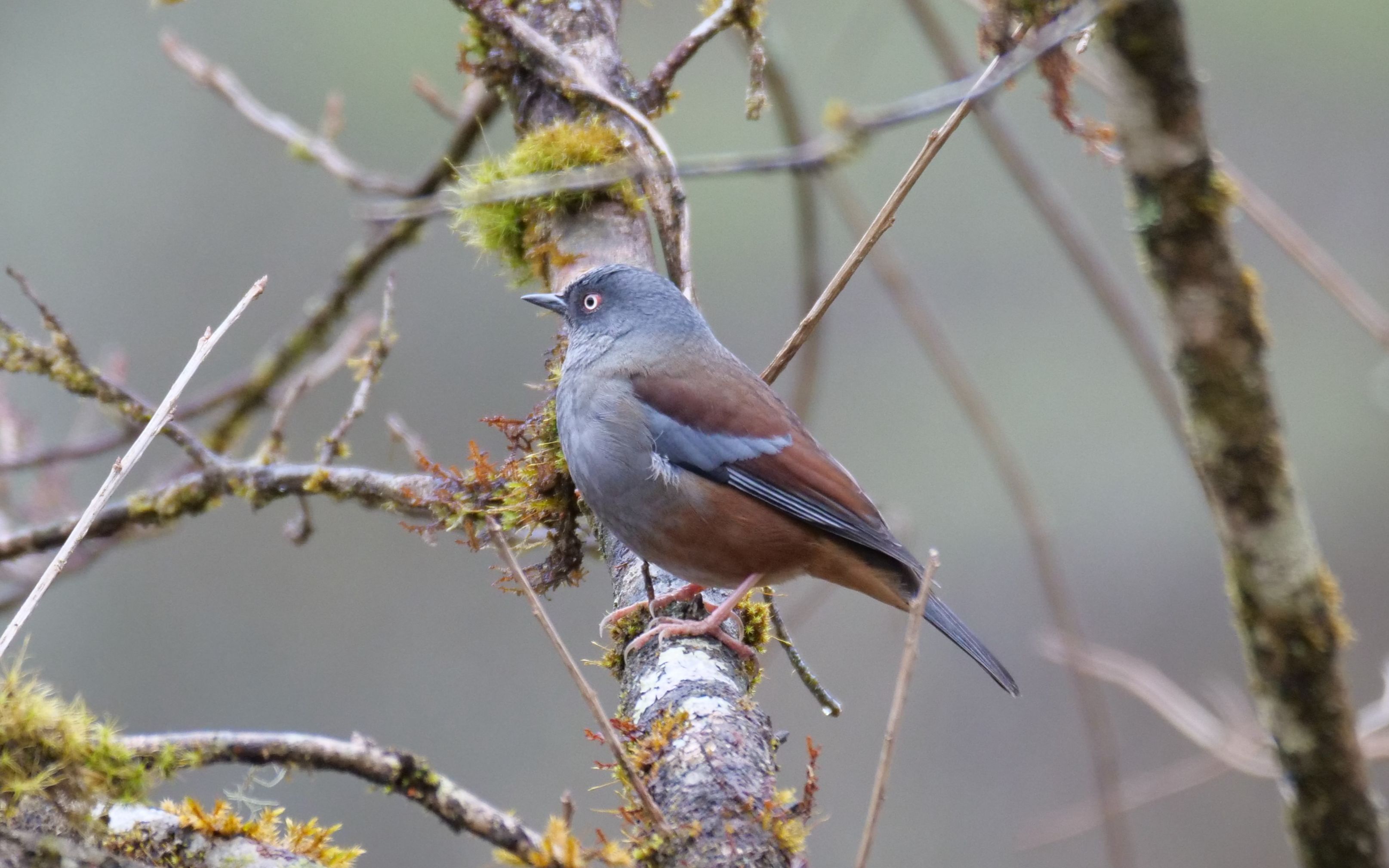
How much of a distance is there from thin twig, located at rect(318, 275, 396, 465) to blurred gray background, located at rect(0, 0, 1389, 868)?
444 cm

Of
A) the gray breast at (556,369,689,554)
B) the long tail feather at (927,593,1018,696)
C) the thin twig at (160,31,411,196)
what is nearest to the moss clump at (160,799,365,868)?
the gray breast at (556,369,689,554)

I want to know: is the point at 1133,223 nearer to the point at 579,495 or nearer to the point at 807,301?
the point at 579,495

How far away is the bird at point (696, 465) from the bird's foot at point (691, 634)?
0.32 m

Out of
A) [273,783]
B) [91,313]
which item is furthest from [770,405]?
[91,313]

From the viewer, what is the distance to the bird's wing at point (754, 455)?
11.8 feet

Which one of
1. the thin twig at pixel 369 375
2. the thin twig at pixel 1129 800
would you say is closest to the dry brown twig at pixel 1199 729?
the thin twig at pixel 1129 800

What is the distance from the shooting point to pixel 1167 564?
27.1 ft

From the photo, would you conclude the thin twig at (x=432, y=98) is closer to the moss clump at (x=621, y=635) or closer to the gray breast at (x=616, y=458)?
the gray breast at (x=616, y=458)

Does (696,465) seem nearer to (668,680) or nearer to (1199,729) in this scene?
(668,680)

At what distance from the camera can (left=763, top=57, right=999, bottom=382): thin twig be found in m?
2.16

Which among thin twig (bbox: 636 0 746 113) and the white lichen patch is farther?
thin twig (bbox: 636 0 746 113)

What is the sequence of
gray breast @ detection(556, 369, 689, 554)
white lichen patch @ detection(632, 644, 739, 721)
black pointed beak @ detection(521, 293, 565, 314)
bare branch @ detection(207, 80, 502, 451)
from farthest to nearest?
bare branch @ detection(207, 80, 502, 451) < black pointed beak @ detection(521, 293, 565, 314) < gray breast @ detection(556, 369, 689, 554) < white lichen patch @ detection(632, 644, 739, 721)

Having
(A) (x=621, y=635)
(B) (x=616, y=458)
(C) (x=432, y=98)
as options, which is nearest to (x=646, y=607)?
(A) (x=621, y=635)

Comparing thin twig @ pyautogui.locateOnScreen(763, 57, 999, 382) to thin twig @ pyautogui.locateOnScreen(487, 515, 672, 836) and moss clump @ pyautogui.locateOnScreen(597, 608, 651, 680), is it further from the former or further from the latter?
thin twig @ pyautogui.locateOnScreen(487, 515, 672, 836)
